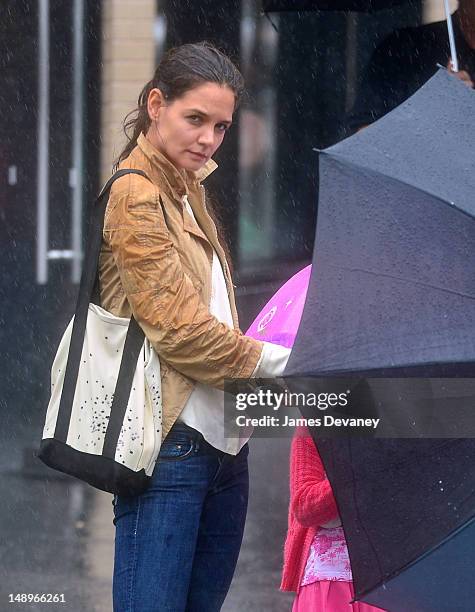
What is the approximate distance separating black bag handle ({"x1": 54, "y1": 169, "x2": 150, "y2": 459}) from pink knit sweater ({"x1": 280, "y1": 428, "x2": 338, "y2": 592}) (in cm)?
60

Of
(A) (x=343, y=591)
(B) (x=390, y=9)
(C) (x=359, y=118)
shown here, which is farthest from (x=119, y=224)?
(B) (x=390, y=9)

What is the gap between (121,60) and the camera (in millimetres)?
6996

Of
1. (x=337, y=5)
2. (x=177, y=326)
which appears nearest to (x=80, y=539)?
(x=337, y=5)

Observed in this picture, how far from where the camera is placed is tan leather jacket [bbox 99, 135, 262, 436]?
312cm

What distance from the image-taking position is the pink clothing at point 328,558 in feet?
11.8

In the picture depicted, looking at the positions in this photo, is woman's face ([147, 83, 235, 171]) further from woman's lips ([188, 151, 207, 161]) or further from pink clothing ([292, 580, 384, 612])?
pink clothing ([292, 580, 384, 612])

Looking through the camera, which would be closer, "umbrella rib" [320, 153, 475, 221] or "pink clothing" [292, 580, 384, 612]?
"umbrella rib" [320, 153, 475, 221]

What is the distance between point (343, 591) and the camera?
3602mm

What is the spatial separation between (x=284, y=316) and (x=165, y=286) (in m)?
0.35

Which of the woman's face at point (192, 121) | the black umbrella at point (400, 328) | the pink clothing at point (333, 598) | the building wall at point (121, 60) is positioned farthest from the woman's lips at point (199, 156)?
the building wall at point (121, 60)

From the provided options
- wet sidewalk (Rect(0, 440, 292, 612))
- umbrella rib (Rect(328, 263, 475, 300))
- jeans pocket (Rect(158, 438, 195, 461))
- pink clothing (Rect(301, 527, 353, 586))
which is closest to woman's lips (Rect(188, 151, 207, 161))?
umbrella rib (Rect(328, 263, 475, 300))

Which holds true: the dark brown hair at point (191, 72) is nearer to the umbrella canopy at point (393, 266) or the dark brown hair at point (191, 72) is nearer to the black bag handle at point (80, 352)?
the black bag handle at point (80, 352)

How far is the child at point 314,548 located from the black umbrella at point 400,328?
1.82ft

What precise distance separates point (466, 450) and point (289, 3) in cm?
376
